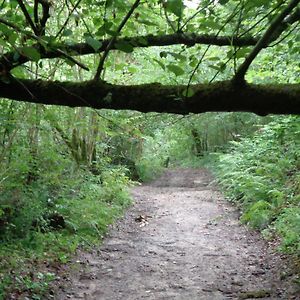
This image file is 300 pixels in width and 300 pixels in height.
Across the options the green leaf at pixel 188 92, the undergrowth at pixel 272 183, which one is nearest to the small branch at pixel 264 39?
the green leaf at pixel 188 92

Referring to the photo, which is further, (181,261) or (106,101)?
(181,261)

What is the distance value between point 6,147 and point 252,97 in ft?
19.3

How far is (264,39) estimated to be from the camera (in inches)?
109

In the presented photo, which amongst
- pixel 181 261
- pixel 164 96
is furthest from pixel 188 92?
pixel 181 261

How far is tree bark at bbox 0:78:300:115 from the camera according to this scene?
10.3 ft

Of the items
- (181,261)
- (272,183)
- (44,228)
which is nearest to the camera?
(181,261)

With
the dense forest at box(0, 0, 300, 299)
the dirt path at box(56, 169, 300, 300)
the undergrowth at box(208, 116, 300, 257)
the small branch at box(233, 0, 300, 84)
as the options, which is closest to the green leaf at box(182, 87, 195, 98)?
the dense forest at box(0, 0, 300, 299)

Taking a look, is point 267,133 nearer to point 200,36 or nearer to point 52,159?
point 52,159

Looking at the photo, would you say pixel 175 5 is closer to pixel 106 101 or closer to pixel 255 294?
pixel 106 101

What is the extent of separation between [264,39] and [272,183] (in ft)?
29.9

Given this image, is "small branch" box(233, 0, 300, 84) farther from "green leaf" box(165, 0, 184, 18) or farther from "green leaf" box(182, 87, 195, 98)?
"green leaf" box(165, 0, 184, 18)

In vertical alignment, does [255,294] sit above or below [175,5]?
below

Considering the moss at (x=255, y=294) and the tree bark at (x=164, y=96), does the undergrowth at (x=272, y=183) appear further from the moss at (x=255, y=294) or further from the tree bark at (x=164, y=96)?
the tree bark at (x=164, y=96)

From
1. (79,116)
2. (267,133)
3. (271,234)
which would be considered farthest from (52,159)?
(267,133)
